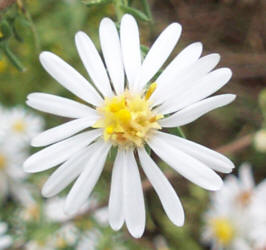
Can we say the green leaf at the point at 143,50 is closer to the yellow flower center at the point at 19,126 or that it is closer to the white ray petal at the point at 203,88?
the white ray petal at the point at 203,88

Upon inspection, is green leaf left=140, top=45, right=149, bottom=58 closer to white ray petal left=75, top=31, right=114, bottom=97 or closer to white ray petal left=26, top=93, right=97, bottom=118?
white ray petal left=75, top=31, right=114, bottom=97

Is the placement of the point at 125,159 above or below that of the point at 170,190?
above

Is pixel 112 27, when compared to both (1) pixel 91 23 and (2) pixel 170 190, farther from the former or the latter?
(1) pixel 91 23

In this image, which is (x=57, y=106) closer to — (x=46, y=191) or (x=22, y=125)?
(x=46, y=191)

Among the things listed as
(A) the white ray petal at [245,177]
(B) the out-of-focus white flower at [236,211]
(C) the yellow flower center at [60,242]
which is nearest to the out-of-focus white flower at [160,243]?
(B) the out-of-focus white flower at [236,211]

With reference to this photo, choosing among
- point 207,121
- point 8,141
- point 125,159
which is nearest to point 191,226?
point 207,121

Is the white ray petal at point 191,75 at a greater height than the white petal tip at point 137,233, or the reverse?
the white ray petal at point 191,75

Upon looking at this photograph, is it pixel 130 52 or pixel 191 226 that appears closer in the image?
pixel 130 52
